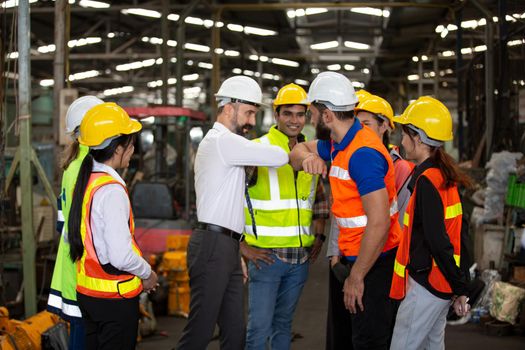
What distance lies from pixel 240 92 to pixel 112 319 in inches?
60.0

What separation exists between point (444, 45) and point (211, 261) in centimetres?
1673

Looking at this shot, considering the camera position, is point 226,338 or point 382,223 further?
point 226,338

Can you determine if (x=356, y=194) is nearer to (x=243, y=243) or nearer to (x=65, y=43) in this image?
(x=243, y=243)

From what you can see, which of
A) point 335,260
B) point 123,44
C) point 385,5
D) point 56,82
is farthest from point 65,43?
point 123,44

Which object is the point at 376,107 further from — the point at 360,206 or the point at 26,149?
the point at 26,149

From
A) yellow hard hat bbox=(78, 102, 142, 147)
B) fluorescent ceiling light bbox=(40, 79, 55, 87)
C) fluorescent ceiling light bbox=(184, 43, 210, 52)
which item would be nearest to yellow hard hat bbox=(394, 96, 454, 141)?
yellow hard hat bbox=(78, 102, 142, 147)

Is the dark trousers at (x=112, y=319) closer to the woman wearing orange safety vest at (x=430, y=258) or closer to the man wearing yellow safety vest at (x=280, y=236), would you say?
the man wearing yellow safety vest at (x=280, y=236)

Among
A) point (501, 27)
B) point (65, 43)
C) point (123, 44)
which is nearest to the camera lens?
point (65, 43)

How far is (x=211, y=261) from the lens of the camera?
4.22 metres

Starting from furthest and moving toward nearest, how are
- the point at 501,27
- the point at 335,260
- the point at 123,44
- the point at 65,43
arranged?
the point at 123,44
the point at 501,27
the point at 65,43
the point at 335,260

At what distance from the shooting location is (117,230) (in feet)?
11.4

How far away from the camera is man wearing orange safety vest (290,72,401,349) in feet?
11.9

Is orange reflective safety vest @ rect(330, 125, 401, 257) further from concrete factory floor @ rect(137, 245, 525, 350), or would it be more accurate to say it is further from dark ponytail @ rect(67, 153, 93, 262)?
concrete factory floor @ rect(137, 245, 525, 350)

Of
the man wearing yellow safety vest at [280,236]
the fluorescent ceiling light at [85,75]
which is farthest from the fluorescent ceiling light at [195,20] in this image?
the man wearing yellow safety vest at [280,236]
